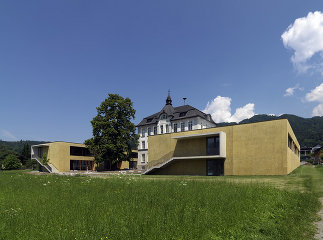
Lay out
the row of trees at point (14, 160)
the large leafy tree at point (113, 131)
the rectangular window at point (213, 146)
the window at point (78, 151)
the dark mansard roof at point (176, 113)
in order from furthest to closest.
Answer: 1. the row of trees at point (14, 160)
2. the window at point (78, 151)
3. the dark mansard roof at point (176, 113)
4. the large leafy tree at point (113, 131)
5. the rectangular window at point (213, 146)

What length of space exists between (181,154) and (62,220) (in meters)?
31.2

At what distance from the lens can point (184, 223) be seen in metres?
5.82

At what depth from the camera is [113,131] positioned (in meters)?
48.5

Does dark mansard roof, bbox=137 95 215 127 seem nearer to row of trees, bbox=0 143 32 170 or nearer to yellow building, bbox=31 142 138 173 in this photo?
yellow building, bbox=31 142 138 173

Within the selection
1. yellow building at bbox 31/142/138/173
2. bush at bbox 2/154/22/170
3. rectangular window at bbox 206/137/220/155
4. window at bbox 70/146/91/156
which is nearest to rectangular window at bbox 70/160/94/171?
yellow building at bbox 31/142/138/173

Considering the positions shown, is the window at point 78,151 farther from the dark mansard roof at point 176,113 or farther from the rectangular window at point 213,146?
the rectangular window at point 213,146

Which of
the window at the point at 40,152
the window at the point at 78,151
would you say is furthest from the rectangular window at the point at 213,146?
the window at the point at 40,152

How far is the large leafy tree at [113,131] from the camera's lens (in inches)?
1901

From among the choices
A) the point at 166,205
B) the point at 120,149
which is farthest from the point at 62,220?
the point at 120,149

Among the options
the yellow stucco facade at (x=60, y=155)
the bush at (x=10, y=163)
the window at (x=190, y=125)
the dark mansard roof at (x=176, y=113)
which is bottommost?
the bush at (x=10, y=163)

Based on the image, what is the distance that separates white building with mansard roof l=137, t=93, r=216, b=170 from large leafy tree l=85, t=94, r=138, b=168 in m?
7.94

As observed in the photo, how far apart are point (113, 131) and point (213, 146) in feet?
78.3

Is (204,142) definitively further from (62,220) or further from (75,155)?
(75,155)

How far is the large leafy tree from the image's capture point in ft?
158
